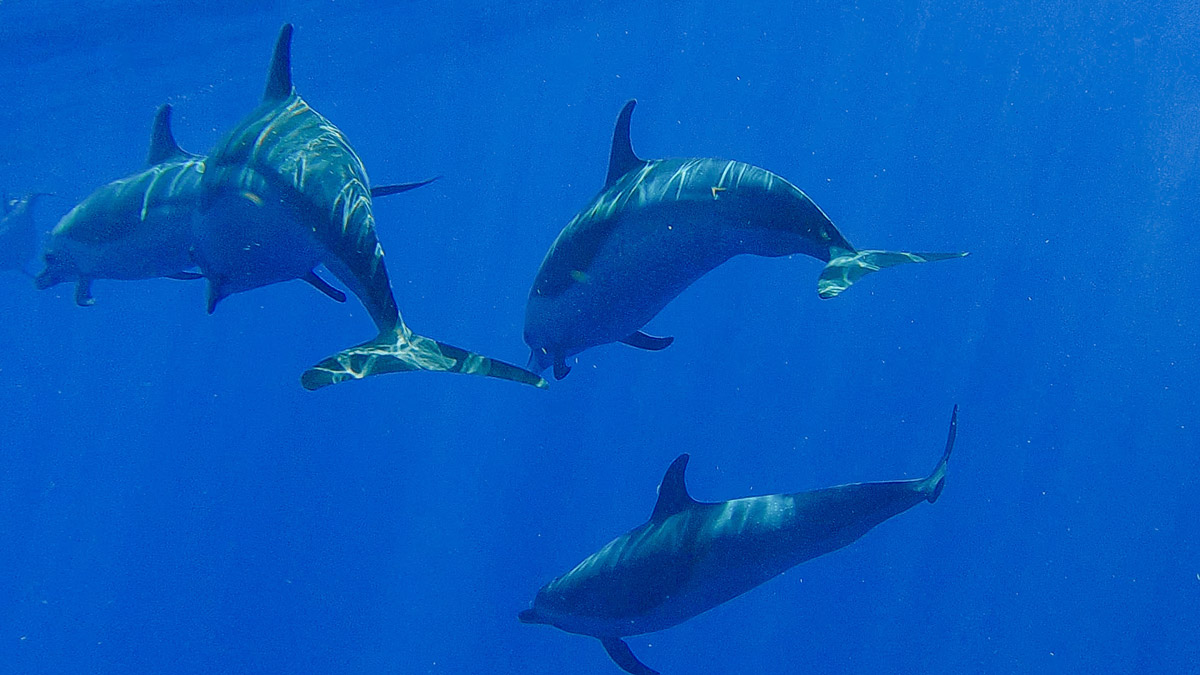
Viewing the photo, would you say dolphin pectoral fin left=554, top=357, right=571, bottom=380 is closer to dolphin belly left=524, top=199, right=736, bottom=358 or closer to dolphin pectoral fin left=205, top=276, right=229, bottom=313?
dolphin belly left=524, top=199, right=736, bottom=358

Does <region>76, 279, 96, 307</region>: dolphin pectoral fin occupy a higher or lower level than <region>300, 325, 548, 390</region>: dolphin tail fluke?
higher

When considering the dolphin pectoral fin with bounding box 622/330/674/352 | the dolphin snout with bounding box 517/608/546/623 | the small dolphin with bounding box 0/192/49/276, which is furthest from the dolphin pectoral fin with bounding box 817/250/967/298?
the small dolphin with bounding box 0/192/49/276

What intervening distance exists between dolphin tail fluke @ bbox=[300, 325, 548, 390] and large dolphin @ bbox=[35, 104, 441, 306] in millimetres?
1264

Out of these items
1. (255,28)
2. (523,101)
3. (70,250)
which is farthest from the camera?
(523,101)

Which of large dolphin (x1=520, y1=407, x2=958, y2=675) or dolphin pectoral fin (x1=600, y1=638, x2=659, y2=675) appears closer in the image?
large dolphin (x1=520, y1=407, x2=958, y2=675)

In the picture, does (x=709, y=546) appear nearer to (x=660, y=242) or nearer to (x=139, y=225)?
(x=660, y=242)

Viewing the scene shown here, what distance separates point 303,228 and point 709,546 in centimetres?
321

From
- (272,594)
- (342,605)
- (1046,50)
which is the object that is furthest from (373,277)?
(1046,50)

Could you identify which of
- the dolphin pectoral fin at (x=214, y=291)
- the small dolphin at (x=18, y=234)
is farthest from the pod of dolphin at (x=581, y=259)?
the small dolphin at (x=18, y=234)

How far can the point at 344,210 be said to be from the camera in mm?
4285

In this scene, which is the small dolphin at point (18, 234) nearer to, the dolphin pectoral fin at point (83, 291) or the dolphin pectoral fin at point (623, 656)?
the dolphin pectoral fin at point (83, 291)

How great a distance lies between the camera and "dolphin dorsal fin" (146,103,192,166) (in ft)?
22.2

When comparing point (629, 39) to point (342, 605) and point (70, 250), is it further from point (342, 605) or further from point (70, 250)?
point (70, 250)

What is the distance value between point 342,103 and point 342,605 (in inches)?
898
